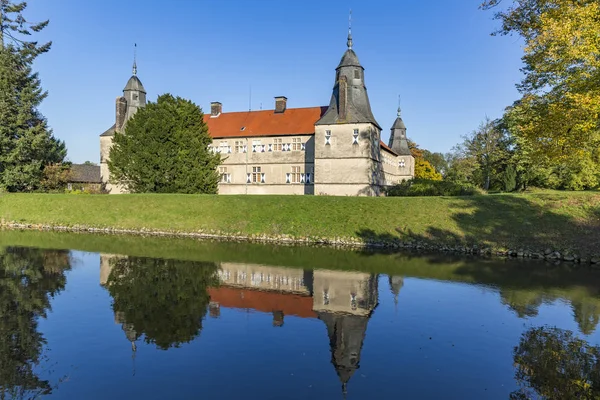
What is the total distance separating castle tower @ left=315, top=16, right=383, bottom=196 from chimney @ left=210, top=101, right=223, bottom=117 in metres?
15.8

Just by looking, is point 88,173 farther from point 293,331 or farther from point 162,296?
point 293,331

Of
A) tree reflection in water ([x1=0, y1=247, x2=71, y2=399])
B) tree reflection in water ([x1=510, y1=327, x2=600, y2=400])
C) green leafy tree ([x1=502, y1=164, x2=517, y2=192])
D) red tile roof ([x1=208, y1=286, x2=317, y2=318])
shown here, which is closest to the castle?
green leafy tree ([x1=502, y1=164, x2=517, y2=192])

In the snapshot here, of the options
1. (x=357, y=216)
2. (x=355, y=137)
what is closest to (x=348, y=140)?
(x=355, y=137)

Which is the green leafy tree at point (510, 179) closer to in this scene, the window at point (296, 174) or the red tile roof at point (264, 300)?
the window at point (296, 174)

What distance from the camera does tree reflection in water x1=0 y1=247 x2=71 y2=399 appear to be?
20.8ft

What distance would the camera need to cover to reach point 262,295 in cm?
1202

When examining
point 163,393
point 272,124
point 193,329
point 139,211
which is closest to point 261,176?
point 272,124

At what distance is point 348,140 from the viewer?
37031 mm

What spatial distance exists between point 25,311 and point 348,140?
A: 30.2 m

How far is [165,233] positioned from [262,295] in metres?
17.8

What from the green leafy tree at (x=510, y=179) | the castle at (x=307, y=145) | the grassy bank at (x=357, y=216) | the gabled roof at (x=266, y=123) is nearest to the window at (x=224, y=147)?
the castle at (x=307, y=145)

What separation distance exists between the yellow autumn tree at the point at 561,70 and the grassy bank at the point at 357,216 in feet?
14.1

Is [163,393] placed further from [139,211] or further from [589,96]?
[139,211]

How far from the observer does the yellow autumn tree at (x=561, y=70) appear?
15414 millimetres
